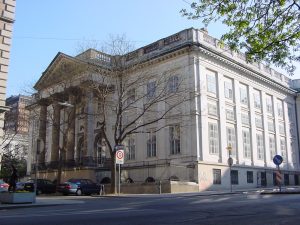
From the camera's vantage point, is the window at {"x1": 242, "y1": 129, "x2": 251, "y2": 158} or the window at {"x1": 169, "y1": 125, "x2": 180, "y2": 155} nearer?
the window at {"x1": 169, "y1": 125, "x2": 180, "y2": 155}

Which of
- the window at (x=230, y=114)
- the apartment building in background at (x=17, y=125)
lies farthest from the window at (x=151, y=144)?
the apartment building in background at (x=17, y=125)

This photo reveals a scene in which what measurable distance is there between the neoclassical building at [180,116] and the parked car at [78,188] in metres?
5.37

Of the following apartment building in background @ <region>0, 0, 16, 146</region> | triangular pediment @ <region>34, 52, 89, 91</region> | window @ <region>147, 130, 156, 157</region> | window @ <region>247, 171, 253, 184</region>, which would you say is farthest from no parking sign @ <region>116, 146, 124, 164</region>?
window @ <region>247, 171, 253, 184</region>

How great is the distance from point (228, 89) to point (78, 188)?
2022 centimetres

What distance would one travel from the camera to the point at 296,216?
39.3 ft

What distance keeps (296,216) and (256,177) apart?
34.0 m

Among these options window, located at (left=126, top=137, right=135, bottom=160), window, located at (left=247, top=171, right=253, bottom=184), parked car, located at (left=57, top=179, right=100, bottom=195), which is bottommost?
parked car, located at (left=57, top=179, right=100, bottom=195)

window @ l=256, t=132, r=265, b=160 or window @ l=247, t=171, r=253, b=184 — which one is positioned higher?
window @ l=256, t=132, r=265, b=160

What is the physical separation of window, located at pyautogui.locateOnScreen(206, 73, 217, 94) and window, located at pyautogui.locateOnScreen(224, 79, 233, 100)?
1900 millimetres

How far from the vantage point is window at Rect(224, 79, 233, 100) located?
4378 cm

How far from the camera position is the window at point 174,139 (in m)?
40.0

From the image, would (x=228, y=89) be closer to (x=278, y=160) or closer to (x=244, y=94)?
(x=244, y=94)

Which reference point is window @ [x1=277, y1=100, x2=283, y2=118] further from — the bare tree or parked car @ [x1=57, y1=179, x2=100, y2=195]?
parked car @ [x1=57, y1=179, x2=100, y2=195]

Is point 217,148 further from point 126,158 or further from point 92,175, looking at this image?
point 92,175
